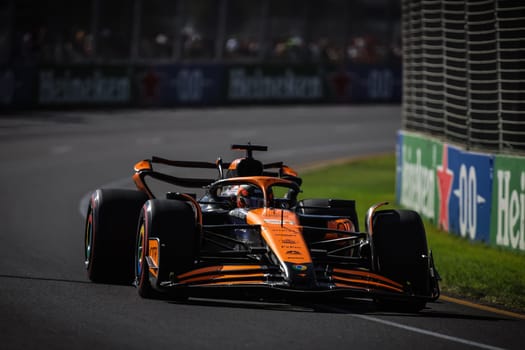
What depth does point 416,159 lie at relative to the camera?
723 inches

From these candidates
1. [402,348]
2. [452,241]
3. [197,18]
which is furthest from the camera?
[197,18]

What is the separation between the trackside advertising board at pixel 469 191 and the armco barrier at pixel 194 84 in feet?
64.3

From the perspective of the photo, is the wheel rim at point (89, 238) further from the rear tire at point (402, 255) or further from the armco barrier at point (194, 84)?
the armco barrier at point (194, 84)

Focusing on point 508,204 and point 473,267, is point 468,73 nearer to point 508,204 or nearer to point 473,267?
point 508,204

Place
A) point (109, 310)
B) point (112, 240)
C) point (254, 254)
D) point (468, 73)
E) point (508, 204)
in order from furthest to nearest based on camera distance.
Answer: point (468, 73), point (508, 204), point (112, 240), point (254, 254), point (109, 310)

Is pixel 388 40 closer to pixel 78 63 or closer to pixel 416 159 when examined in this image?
pixel 78 63

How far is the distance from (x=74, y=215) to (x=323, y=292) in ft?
29.1

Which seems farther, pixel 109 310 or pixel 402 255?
pixel 402 255

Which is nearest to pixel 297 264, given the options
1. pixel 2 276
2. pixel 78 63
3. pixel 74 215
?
pixel 2 276

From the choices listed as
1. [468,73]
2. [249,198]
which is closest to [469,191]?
[468,73]

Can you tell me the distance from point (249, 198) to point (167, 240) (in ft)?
5.49

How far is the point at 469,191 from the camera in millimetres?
15211

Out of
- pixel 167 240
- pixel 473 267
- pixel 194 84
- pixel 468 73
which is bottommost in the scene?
pixel 473 267

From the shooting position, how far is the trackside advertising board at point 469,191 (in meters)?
14.0
